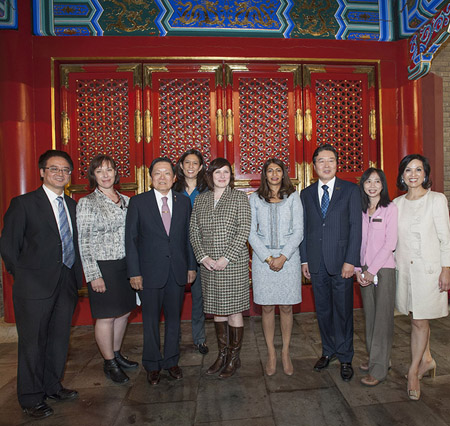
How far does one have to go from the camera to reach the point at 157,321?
2625 millimetres

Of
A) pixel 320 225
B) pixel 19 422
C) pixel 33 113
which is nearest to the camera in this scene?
pixel 19 422

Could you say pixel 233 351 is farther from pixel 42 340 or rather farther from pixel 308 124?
pixel 308 124

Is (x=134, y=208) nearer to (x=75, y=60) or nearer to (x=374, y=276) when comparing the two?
(x=374, y=276)

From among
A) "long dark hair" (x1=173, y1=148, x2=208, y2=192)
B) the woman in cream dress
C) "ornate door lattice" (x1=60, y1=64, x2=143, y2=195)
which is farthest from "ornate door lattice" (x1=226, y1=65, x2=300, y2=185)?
the woman in cream dress

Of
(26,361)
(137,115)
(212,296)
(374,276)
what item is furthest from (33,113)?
(374,276)

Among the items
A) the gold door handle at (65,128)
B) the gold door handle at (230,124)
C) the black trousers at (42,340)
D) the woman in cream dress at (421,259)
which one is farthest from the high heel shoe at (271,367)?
the gold door handle at (65,128)

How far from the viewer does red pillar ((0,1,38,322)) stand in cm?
386

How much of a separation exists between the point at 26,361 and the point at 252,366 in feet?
5.99

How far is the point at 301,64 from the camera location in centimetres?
436

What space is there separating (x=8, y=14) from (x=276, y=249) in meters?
4.25

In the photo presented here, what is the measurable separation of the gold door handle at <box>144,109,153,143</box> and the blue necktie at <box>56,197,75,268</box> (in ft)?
6.61

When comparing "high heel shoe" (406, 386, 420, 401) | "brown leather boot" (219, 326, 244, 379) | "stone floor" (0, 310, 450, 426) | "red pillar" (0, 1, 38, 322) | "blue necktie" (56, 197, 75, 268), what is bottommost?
"stone floor" (0, 310, 450, 426)

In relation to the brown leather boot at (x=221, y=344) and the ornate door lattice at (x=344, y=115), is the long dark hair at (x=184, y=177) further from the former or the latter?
the ornate door lattice at (x=344, y=115)

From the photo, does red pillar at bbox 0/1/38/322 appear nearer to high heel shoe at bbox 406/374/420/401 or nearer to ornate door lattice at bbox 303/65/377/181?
ornate door lattice at bbox 303/65/377/181
